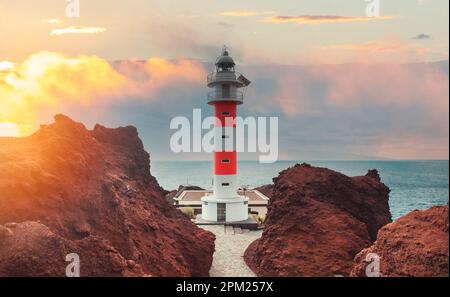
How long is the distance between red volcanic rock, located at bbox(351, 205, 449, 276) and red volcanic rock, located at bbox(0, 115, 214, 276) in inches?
259

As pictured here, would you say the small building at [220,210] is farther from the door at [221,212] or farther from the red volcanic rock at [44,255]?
the red volcanic rock at [44,255]

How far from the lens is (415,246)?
914 cm

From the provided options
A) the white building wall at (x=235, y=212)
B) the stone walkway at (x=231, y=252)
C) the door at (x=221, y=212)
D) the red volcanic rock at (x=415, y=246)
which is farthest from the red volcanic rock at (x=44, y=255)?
the door at (x=221, y=212)

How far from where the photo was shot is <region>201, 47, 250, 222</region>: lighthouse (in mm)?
26000

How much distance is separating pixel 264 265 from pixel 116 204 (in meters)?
7.01

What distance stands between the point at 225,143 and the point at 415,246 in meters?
18.0

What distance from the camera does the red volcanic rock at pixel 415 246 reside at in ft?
28.1

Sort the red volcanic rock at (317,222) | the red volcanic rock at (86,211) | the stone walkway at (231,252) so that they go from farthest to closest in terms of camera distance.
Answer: the stone walkway at (231,252) < the red volcanic rock at (317,222) < the red volcanic rock at (86,211)

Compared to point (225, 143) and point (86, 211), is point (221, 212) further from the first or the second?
point (86, 211)

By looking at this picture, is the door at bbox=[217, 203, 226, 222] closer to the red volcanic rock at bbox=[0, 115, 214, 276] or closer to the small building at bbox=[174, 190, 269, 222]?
the small building at bbox=[174, 190, 269, 222]

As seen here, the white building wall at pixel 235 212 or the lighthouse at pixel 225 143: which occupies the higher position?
the lighthouse at pixel 225 143

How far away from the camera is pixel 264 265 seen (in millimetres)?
15891

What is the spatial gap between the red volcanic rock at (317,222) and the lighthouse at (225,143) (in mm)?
6635
